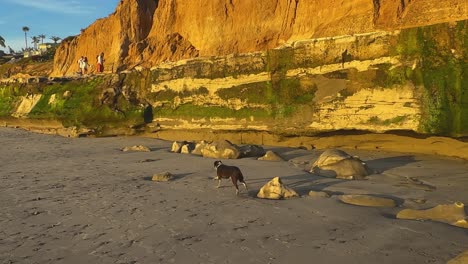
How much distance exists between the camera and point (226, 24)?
75.4 ft

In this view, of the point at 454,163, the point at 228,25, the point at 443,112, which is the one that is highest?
the point at 228,25

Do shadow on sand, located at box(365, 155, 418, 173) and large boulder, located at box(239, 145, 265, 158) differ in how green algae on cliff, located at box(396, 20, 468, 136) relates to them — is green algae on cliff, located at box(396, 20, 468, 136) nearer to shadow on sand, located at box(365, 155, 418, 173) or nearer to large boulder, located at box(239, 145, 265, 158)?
shadow on sand, located at box(365, 155, 418, 173)

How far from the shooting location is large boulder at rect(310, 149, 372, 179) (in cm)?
803

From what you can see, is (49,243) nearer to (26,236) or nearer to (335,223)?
(26,236)

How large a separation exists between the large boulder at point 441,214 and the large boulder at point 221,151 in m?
5.68

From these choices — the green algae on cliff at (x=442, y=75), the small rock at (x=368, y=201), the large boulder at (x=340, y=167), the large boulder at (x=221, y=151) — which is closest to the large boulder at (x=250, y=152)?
the large boulder at (x=221, y=151)

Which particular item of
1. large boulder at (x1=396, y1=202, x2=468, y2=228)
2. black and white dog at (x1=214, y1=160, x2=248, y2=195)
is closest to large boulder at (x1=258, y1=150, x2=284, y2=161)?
black and white dog at (x1=214, y1=160, x2=248, y2=195)

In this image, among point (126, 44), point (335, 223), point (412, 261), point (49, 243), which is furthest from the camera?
point (126, 44)

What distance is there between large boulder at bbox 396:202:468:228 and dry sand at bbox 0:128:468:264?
210 millimetres

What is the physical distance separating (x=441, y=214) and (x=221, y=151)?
633 centimetres

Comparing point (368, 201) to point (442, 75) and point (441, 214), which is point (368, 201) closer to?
point (441, 214)

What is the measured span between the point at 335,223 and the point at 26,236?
12.1 ft

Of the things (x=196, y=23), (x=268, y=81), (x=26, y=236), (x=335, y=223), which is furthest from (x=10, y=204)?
(x=196, y=23)

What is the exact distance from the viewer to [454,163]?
30.1ft
